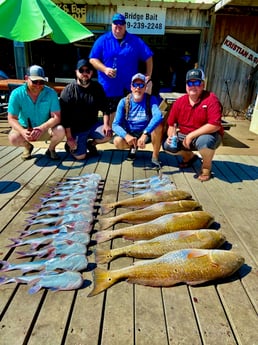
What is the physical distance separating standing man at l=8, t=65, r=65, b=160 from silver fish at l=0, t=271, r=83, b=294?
8.37 ft

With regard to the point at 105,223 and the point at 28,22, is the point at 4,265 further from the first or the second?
the point at 28,22

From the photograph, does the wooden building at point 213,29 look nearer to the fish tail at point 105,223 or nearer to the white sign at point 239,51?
the white sign at point 239,51

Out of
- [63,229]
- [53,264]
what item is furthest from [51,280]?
[63,229]

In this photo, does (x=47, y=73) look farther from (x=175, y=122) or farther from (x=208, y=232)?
(x=208, y=232)

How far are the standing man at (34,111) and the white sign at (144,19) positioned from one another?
5822mm

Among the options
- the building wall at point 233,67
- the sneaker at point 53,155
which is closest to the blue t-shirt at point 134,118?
the sneaker at point 53,155

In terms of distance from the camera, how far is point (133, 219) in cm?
275

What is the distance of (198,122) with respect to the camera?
13.0ft

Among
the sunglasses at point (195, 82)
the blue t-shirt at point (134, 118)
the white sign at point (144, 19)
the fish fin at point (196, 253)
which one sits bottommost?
the fish fin at point (196, 253)

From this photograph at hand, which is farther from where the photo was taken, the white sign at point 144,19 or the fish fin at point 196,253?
the white sign at point 144,19

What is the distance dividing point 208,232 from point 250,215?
97 cm

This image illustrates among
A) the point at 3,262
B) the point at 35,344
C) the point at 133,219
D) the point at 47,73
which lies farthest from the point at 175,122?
the point at 47,73

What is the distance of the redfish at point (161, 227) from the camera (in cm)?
245

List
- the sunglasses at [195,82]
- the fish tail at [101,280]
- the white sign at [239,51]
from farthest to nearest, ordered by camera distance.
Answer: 1. the white sign at [239,51]
2. the sunglasses at [195,82]
3. the fish tail at [101,280]
